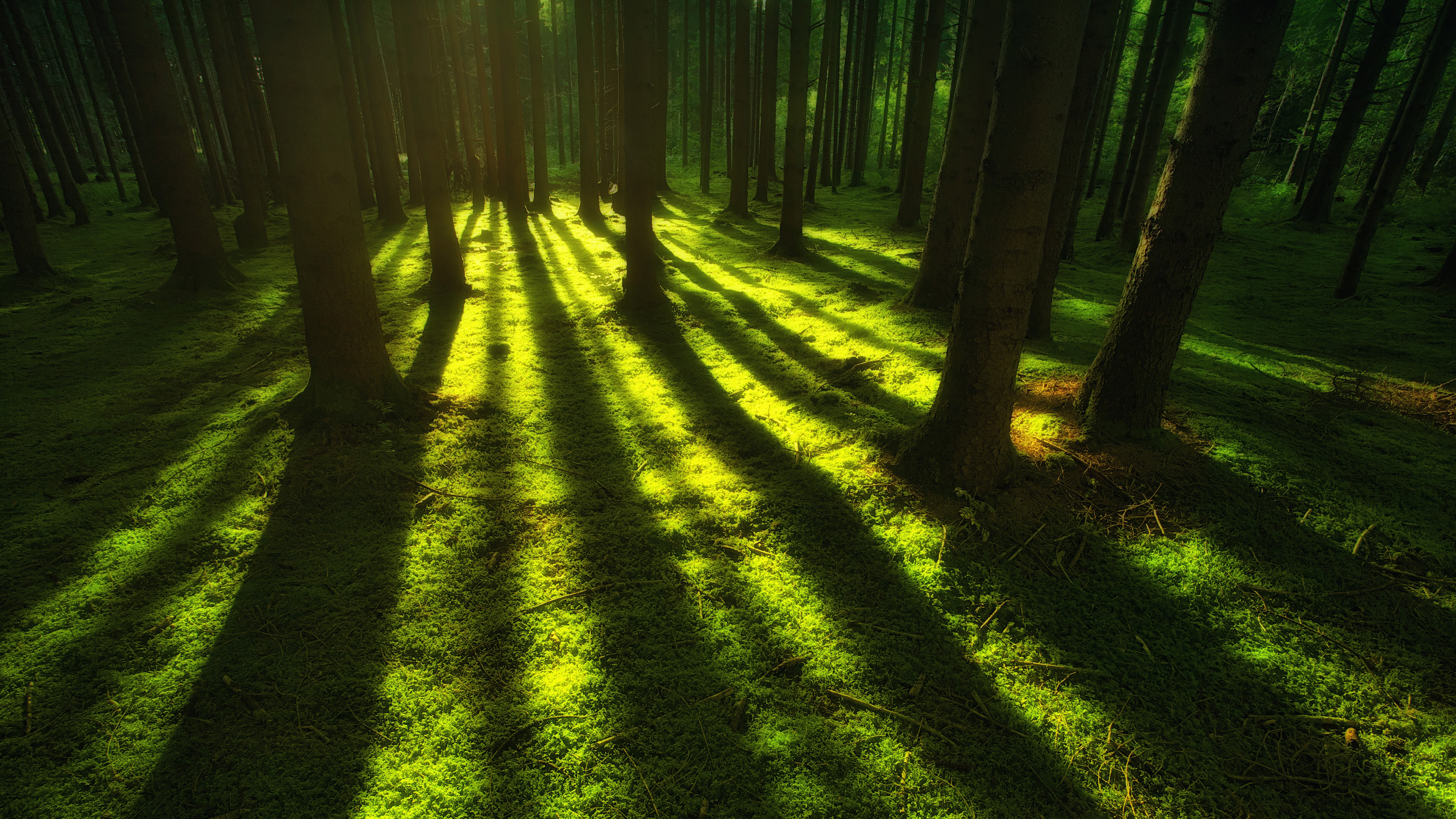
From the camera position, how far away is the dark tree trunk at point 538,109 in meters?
13.8

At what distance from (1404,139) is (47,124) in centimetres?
2854

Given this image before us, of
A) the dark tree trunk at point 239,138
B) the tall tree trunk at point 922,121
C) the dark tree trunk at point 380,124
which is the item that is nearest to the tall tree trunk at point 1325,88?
the tall tree trunk at point 922,121

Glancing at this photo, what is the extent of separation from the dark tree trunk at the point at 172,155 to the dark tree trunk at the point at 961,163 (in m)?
9.38

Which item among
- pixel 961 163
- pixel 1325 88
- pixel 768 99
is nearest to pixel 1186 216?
pixel 961 163

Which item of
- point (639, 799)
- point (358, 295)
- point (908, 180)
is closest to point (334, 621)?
point (639, 799)

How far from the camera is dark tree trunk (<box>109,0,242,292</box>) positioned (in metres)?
7.36

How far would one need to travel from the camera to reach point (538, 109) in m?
14.6

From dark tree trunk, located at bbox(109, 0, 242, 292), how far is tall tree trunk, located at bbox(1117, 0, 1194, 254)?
1485cm

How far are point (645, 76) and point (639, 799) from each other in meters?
7.21

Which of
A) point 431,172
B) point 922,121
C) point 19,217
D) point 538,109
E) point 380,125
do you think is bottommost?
point 19,217

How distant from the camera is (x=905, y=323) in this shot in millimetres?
6305

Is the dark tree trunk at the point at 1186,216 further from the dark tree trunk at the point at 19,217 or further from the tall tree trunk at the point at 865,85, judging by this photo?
the tall tree trunk at the point at 865,85

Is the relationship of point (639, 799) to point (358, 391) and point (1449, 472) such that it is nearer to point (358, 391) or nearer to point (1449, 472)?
point (358, 391)

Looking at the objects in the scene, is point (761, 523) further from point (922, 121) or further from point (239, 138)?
point (239, 138)
